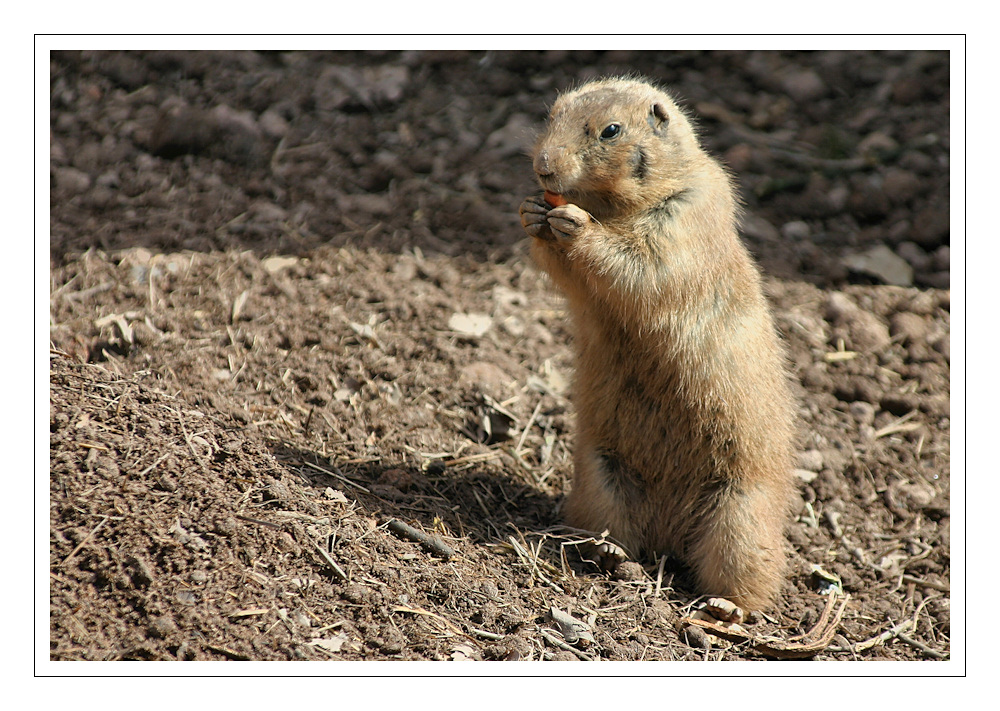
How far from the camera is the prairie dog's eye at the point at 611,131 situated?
13.7 feet

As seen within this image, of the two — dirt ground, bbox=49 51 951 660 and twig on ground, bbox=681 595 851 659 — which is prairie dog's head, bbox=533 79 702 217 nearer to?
dirt ground, bbox=49 51 951 660

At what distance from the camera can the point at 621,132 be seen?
13.8 ft

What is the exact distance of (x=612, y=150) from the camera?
417cm

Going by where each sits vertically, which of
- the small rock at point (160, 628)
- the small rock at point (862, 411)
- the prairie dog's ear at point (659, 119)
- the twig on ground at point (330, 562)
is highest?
the prairie dog's ear at point (659, 119)

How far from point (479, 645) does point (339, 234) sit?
12.5 feet

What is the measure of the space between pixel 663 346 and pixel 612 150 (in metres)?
0.98

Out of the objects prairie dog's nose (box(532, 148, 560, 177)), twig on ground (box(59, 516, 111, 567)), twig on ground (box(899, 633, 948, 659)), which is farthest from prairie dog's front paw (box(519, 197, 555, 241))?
twig on ground (box(899, 633, 948, 659))

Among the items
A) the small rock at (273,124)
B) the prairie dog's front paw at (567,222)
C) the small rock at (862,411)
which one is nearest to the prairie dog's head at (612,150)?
the prairie dog's front paw at (567,222)

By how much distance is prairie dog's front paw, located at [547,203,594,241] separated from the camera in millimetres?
4051

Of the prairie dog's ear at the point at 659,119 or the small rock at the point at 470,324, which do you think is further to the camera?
the small rock at the point at 470,324

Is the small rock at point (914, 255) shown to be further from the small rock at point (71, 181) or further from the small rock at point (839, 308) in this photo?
the small rock at point (71, 181)

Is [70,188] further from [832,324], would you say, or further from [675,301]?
[832,324]

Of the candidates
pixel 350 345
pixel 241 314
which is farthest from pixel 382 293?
pixel 241 314

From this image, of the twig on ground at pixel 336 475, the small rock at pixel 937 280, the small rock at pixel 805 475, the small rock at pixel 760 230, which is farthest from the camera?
the small rock at pixel 760 230
